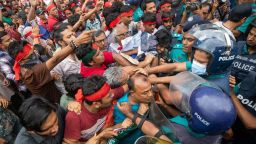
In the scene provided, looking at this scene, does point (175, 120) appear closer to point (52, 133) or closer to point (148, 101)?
point (148, 101)

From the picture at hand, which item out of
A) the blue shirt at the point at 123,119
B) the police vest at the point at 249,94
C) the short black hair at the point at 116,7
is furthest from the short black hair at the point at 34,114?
the short black hair at the point at 116,7

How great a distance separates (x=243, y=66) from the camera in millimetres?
2984

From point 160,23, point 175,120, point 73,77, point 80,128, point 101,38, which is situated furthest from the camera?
point 160,23

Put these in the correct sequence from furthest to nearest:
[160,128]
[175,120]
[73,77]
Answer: [73,77] → [175,120] → [160,128]

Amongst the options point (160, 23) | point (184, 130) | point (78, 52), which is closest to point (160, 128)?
point (184, 130)

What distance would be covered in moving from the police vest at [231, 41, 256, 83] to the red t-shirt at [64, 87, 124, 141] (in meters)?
1.69

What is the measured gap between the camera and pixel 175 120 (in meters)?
2.00

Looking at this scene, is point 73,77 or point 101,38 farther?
point 101,38

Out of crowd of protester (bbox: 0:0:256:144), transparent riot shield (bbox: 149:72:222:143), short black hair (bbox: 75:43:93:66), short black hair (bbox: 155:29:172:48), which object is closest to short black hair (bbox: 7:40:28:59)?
crowd of protester (bbox: 0:0:256:144)

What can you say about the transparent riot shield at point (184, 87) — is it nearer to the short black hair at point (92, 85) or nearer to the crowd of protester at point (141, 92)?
the crowd of protester at point (141, 92)

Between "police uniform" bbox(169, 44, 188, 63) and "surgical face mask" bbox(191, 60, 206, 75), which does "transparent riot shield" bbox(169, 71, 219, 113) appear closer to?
"surgical face mask" bbox(191, 60, 206, 75)

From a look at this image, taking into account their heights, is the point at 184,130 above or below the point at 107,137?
above

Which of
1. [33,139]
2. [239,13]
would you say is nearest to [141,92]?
[33,139]

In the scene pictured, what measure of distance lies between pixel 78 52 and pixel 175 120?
1.64 meters
